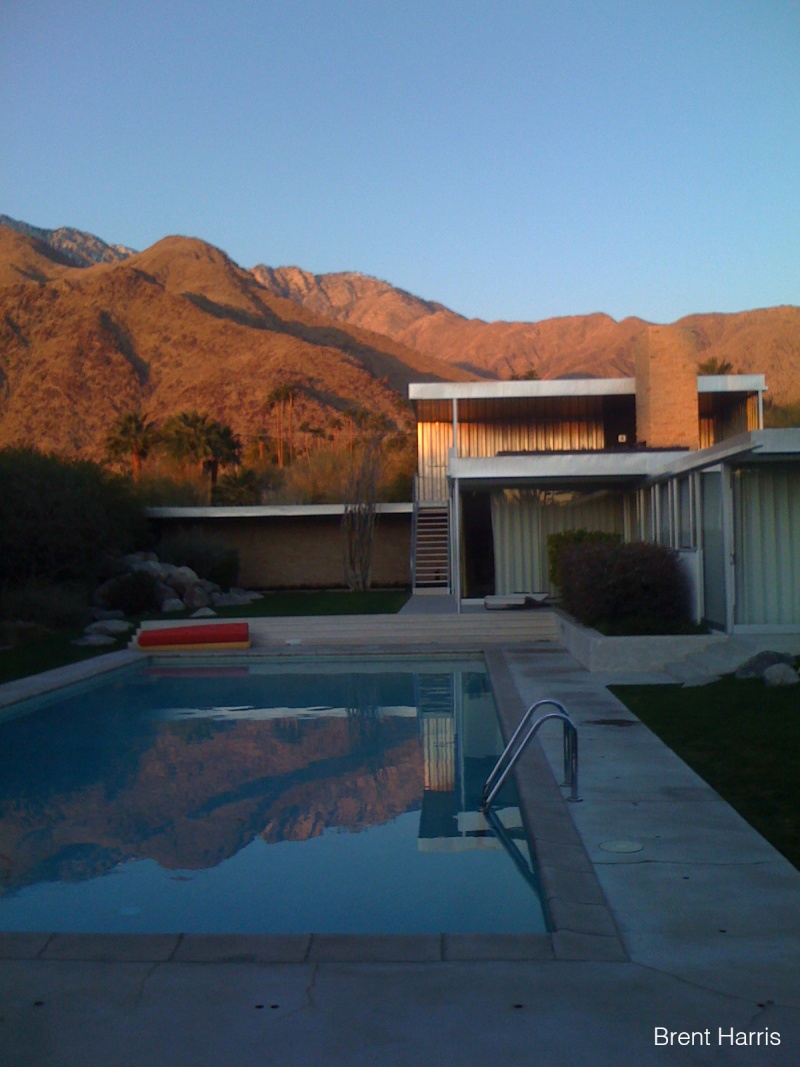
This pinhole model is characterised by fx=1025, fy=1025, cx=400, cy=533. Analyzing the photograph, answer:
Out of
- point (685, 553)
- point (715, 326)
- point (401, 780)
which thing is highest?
point (715, 326)

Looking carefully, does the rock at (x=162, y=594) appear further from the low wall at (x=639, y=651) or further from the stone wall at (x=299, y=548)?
the low wall at (x=639, y=651)

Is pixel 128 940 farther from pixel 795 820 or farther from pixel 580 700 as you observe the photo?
pixel 580 700

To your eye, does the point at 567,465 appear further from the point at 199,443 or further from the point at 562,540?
the point at 199,443

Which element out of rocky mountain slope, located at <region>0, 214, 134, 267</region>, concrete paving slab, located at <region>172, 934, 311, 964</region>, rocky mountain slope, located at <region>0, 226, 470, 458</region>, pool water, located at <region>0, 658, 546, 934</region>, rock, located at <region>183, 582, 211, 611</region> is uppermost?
rocky mountain slope, located at <region>0, 214, 134, 267</region>

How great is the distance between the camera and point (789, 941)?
13.2 feet

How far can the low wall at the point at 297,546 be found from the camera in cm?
2800

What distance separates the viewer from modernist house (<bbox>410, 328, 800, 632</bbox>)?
40.4 feet

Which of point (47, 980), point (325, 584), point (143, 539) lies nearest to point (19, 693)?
point (47, 980)

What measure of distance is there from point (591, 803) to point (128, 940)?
10.4 ft

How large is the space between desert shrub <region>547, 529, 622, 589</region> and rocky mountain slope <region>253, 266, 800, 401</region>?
4274cm

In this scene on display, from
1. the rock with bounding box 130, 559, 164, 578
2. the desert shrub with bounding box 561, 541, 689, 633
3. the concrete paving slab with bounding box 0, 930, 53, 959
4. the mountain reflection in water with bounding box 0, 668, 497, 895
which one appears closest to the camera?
the concrete paving slab with bounding box 0, 930, 53, 959

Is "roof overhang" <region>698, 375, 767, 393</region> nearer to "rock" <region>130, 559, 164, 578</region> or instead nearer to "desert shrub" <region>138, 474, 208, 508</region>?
"rock" <region>130, 559, 164, 578</region>

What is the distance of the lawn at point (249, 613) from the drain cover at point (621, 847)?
9.72 meters

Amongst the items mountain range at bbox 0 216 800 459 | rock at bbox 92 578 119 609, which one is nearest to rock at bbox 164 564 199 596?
rock at bbox 92 578 119 609
